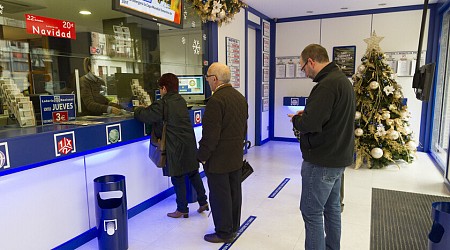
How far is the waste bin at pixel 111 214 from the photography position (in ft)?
8.30

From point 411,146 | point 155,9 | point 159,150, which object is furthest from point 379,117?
point 155,9

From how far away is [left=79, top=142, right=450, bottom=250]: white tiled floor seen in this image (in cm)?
282

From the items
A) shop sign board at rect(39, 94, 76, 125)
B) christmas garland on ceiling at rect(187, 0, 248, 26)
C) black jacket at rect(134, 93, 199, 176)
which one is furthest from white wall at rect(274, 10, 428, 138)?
shop sign board at rect(39, 94, 76, 125)

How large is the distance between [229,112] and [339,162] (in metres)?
0.91

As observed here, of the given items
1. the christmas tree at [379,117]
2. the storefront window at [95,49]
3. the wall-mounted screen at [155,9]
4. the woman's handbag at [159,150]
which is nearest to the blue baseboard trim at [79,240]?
the woman's handbag at [159,150]

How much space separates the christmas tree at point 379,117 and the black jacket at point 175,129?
306 cm

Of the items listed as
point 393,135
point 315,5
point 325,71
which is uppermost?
point 315,5

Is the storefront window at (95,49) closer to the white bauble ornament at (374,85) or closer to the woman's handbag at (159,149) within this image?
the woman's handbag at (159,149)

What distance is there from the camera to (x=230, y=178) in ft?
8.90

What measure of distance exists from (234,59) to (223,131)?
126 inches

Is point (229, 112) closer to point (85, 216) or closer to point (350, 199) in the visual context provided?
point (85, 216)

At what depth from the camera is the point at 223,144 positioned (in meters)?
2.56

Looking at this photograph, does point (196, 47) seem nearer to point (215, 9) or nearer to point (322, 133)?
point (215, 9)

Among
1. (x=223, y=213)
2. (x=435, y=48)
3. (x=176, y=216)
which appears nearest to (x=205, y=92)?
(x=176, y=216)
